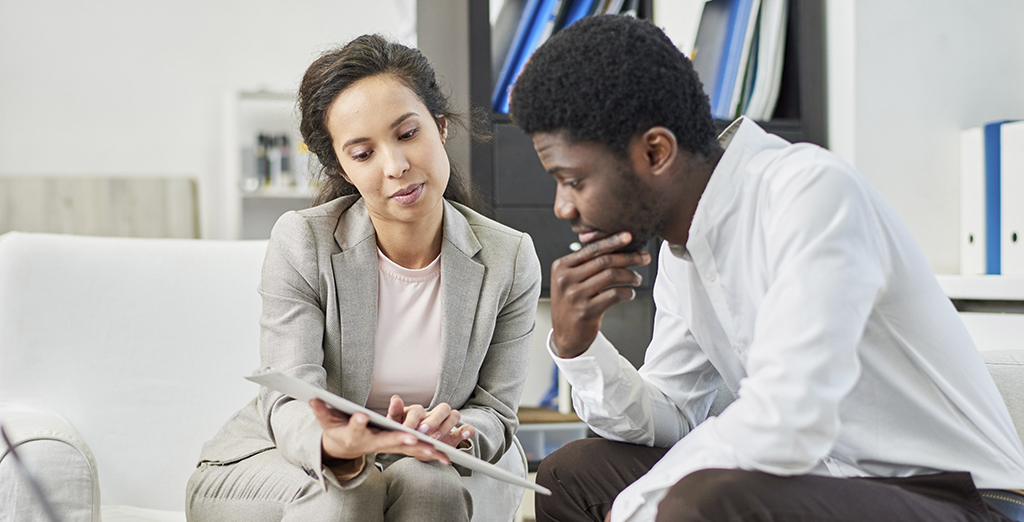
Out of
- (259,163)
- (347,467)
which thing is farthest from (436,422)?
(259,163)

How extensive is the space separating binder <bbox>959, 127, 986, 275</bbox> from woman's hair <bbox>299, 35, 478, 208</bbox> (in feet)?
4.25

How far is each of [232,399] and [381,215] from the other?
0.58m

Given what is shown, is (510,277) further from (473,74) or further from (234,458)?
(473,74)

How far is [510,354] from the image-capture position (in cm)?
136

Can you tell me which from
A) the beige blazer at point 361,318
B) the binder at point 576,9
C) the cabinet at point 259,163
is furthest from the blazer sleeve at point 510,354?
the cabinet at point 259,163

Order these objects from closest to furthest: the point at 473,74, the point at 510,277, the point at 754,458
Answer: the point at 754,458 → the point at 510,277 → the point at 473,74

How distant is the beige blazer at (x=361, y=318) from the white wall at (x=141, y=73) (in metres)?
2.69

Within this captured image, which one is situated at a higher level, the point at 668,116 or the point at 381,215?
the point at 668,116

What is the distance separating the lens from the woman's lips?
1.26m

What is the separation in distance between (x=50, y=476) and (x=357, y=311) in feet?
1.68

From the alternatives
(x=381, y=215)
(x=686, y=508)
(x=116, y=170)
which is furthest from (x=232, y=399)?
(x=116, y=170)

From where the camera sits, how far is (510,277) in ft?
4.48

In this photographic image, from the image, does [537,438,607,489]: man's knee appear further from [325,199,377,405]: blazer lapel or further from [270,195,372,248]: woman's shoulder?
[270,195,372,248]: woman's shoulder

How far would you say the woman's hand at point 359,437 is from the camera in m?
0.93
